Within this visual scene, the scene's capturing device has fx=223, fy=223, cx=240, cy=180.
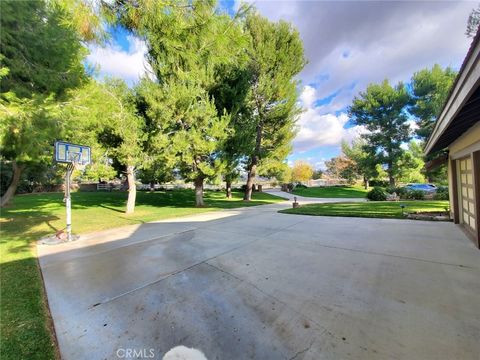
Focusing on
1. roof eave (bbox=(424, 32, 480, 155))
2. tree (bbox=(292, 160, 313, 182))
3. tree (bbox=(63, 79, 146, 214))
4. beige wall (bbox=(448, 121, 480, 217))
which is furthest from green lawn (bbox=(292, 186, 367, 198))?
roof eave (bbox=(424, 32, 480, 155))

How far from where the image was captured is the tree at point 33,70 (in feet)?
11.1

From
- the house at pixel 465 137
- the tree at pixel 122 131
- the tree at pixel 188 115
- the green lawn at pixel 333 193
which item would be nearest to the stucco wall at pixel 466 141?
the house at pixel 465 137

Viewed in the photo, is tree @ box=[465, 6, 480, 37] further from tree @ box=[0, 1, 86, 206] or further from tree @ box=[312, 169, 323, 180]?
tree @ box=[312, 169, 323, 180]

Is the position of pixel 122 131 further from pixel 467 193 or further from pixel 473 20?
pixel 473 20

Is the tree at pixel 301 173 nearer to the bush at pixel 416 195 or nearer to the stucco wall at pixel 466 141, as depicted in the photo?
the bush at pixel 416 195

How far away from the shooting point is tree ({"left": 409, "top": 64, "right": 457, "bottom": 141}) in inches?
790

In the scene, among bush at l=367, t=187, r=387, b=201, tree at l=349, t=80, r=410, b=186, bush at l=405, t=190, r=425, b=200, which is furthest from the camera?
tree at l=349, t=80, r=410, b=186

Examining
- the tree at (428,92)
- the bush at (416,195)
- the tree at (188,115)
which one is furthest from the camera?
the tree at (428,92)

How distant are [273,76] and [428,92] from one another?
15.7 meters

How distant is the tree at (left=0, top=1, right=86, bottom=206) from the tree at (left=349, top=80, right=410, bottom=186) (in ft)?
85.5

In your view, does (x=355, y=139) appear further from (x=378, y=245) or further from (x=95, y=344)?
(x=95, y=344)

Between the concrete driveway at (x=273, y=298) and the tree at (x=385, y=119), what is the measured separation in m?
21.9

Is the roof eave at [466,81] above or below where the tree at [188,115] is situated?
below

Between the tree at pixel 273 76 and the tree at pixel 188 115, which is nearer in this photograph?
the tree at pixel 188 115
